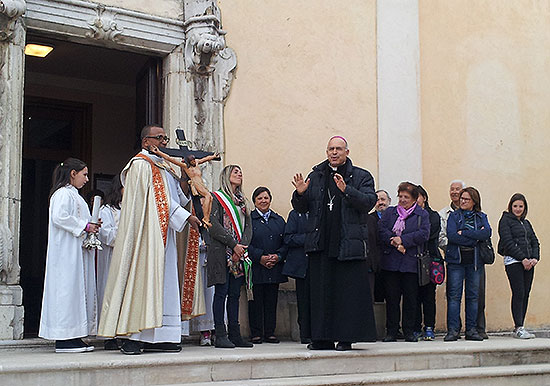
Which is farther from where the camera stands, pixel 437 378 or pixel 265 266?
pixel 265 266

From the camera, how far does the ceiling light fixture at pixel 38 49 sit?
10.6 m

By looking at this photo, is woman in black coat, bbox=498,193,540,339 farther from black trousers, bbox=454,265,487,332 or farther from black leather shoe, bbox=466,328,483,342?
black leather shoe, bbox=466,328,483,342

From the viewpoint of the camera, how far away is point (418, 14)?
11.0 metres

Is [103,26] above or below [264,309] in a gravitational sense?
above

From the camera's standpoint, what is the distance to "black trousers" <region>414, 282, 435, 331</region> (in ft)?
31.0

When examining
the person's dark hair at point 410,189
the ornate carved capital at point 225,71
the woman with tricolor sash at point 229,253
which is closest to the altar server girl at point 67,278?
the woman with tricolor sash at point 229,253

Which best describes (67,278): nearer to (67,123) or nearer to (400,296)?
(400,296)

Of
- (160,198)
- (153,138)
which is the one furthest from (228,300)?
(153,138)

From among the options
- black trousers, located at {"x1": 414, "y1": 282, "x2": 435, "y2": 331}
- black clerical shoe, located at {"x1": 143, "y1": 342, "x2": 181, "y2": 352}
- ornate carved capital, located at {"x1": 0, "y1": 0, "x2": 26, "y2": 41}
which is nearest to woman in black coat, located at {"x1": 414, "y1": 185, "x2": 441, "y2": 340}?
black trousers, located at {"x1": 414, "y1": 282, "x2": 435, "y2": 331}

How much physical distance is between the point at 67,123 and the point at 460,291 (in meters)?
6.55

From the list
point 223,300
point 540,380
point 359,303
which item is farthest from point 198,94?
point 540,380

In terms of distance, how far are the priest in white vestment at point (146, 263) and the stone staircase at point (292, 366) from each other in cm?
26

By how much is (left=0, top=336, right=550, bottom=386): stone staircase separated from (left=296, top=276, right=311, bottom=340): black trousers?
0.16 meters

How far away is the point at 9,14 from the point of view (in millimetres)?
7930
